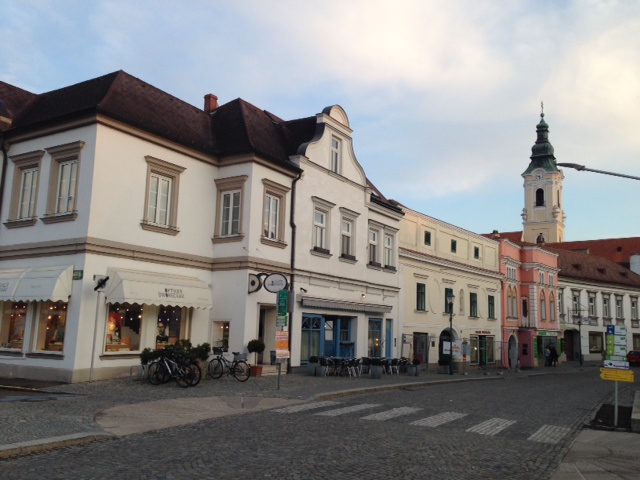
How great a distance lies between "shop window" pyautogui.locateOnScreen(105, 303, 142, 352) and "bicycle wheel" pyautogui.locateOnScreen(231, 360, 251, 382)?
324 cm

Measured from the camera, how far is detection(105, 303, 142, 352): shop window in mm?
19250

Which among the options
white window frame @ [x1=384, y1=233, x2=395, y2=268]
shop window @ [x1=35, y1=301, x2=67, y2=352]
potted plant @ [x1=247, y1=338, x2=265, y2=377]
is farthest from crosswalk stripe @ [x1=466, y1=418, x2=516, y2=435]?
white window frame @ [x1=384, y1=233, x2=395, y2=268]

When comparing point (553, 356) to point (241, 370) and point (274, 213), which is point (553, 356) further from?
point (241, 370)

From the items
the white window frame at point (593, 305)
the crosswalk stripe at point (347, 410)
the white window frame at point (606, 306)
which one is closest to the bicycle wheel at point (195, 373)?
the crosswalk stripe at point (347, 410)

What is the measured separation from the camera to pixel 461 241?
4222 centimetres

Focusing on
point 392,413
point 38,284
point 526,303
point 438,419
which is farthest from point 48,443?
point 526,303

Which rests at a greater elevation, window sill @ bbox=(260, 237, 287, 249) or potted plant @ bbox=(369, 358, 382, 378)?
window sill @ bbox=(260, 237, 287, 249)

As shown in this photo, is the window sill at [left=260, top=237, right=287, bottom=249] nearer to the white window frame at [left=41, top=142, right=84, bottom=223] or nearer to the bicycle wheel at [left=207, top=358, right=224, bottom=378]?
the bicycle wheel at [left=207, top=358, right=224, bottom=378]

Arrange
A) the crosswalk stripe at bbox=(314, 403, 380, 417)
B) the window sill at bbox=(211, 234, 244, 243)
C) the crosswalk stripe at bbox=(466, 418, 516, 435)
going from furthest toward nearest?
the window sill at bbox=(211, 234, 244, 243), the crosswalk stripe at bbox=(314, 403, 380, 417), the crosswalk stripe at bbox=(466, 418, 516, 435)

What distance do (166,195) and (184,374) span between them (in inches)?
271

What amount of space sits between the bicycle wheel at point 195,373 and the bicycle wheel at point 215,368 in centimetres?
238

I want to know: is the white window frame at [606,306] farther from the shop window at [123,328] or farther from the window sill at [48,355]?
the window sill at [48,355]

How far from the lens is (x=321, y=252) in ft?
87.4

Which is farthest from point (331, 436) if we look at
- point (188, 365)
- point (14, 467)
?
point (188, 365)
